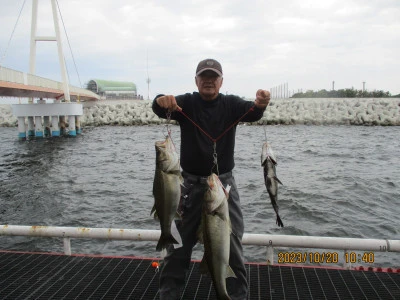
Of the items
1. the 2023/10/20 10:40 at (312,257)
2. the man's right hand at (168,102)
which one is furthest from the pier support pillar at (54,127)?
the man's right hand at (168,102)

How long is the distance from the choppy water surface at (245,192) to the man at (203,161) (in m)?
4.19

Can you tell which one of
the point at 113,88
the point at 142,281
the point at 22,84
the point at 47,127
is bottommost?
the point at 142,281

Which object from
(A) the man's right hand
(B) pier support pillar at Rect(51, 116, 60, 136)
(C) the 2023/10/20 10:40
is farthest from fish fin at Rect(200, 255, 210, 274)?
(B) pier support pillar at Rect(51, 116, 60, 136)

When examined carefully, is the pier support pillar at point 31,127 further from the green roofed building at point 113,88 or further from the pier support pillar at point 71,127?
the green roofed building at point 113,88

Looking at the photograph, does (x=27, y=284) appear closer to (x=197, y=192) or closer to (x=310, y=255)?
(x=197, y=192)

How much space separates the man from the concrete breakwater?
38.2m

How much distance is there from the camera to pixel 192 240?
443 cm

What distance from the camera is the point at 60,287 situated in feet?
17.4

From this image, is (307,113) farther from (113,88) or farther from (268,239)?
(113,88)

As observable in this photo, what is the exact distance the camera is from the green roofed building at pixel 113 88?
362 feet

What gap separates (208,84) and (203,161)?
2.83 feet

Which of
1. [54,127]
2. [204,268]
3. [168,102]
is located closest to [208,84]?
[168,102]

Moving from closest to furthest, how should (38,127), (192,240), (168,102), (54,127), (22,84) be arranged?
1. (168,102)
2. (192,240)
3. (22,84)
4. (38,127)
5. (54,127)

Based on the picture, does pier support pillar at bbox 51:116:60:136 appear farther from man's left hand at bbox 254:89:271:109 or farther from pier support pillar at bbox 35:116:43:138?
man's left hand at bbox 254:89:271:109
